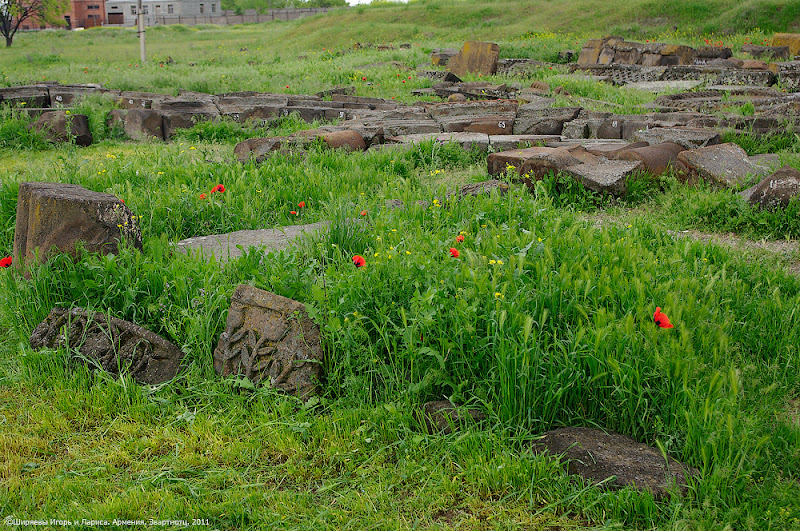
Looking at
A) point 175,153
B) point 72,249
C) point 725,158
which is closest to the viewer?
point 72,249

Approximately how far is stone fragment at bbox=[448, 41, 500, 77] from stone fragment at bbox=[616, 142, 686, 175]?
12217 millimetres

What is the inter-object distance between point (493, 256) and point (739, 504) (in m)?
1.89

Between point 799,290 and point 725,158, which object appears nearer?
point 799,290

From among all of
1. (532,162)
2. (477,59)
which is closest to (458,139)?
(532,162)

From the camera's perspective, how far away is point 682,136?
27.1 feet

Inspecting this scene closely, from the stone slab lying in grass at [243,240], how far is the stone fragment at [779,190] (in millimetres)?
3980

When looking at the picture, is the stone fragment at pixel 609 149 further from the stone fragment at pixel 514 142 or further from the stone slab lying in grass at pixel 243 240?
the stone slab lying in grass at pixel 243 240

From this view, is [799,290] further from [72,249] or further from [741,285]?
[72,249]

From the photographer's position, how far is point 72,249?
13.8 ft

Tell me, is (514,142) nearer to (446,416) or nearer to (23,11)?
(446,416)

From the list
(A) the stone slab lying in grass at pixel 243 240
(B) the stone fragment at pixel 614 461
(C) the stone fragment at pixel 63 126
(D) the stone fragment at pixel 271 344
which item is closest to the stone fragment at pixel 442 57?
(C) the stone fragment at pixel 63 126

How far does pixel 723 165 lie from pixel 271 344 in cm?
558

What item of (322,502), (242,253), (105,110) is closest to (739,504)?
(322,502)

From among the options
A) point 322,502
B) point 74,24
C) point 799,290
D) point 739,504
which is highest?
point 74,24
